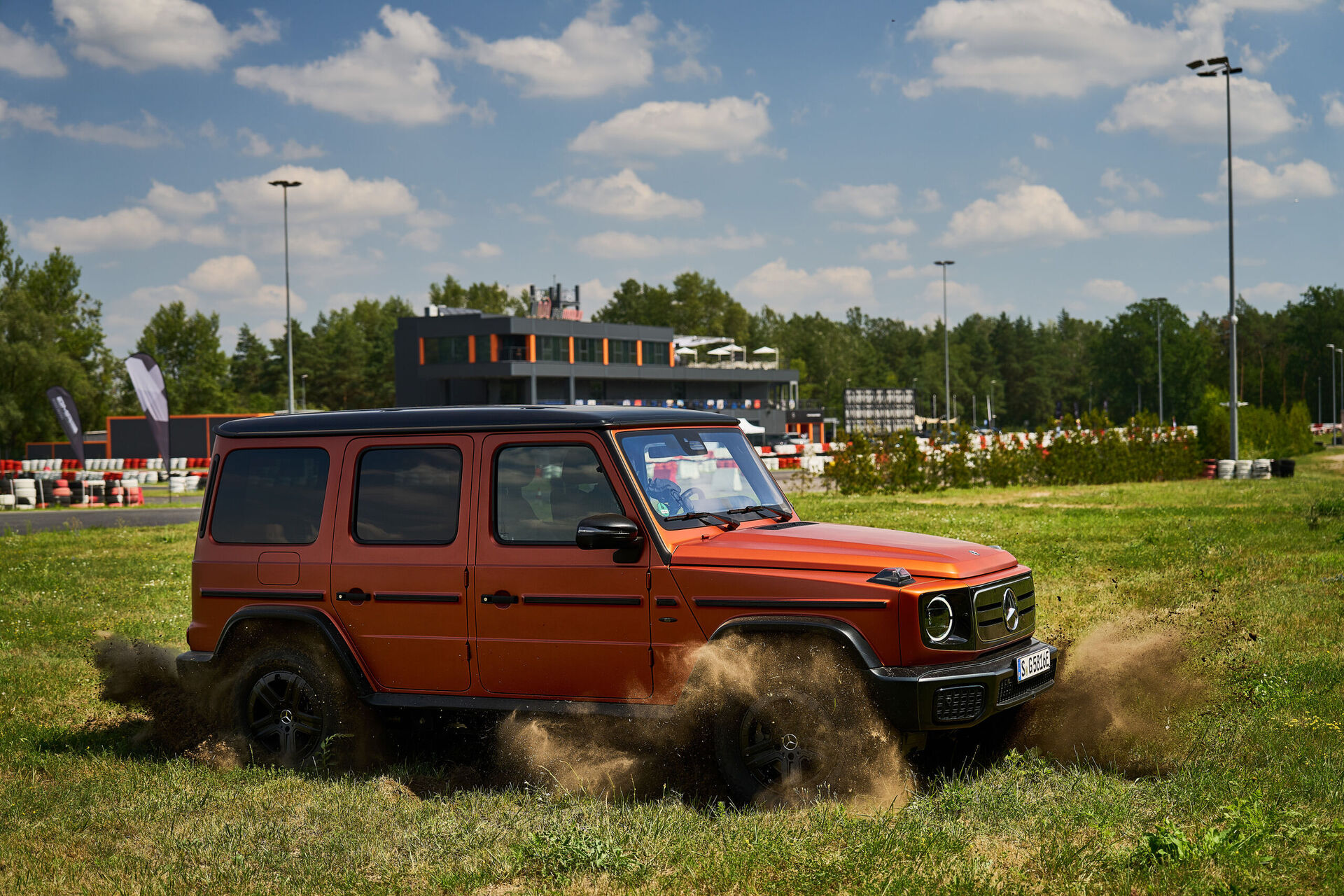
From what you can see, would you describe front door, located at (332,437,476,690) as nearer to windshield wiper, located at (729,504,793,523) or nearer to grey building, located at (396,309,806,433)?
windshield wiper, located at (729,504,793,523)

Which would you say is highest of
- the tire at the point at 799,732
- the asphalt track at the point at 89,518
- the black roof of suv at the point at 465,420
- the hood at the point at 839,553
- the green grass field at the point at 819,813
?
the black roof of suv at the point at 465,420

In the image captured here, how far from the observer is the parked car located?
213 inches

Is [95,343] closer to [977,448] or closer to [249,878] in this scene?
[977,448]

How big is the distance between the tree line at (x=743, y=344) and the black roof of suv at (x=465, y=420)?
81.2m

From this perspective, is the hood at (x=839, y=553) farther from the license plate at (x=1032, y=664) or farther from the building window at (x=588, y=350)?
the building window at (x=588, y=350)

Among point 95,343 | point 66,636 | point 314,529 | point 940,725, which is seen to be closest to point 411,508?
point 314,529

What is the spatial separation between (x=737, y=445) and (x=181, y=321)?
11320 centimetres

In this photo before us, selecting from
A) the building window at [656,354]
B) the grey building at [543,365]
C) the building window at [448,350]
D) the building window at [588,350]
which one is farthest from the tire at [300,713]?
the building window at [656,354]

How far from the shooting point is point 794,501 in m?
24.9

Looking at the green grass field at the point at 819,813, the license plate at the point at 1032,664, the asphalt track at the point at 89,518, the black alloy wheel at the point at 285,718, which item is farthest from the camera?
the asphalt track at the point at 89,518

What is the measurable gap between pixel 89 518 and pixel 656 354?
68557 mm

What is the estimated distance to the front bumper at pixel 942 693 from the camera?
518 cm

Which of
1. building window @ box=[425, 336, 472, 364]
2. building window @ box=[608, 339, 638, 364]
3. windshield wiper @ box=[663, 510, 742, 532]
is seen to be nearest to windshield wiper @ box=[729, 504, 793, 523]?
windshield wiper @ box=[663, 510, 742, 532]

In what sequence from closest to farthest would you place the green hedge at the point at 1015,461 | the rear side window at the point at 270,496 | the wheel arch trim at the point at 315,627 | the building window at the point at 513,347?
the wheel arch trim at the point at 315,627
the rear side window at the point at 270,496
the green hedge at the point at 1015,461
the building window at the point at 513,347
